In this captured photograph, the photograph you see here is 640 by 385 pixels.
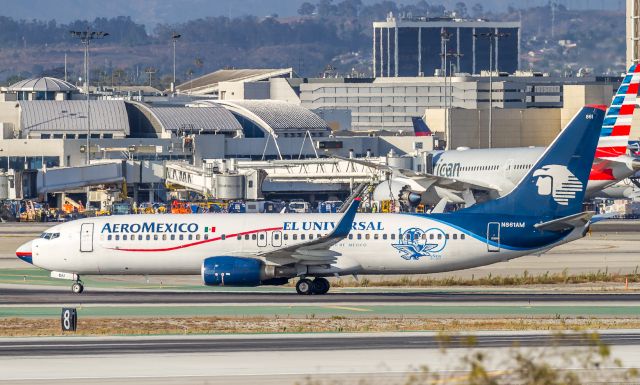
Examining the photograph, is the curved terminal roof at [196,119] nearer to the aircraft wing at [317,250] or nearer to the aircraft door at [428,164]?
the aircraft door at [428,164]

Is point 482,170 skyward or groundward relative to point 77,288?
skyward

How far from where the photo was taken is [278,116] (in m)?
153

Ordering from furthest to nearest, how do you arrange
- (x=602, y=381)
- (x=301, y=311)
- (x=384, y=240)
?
1. (x=384, y=240)
2. (x=301, y=311)
3. (x=602, y=381)

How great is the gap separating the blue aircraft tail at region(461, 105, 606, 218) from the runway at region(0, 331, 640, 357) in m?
13.8

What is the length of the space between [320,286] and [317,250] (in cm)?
169

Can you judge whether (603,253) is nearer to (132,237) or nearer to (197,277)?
(197,277)

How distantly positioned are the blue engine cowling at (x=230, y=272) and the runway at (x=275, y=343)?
12044mm

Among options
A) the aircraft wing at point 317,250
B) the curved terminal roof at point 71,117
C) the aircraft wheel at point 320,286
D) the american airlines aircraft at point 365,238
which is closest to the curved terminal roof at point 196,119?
the curved terminal roof at point 71,117

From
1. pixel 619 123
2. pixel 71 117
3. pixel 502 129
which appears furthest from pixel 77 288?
pixel 502 129

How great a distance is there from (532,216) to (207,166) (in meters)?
63.7

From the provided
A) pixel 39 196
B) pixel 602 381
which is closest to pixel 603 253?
pixel 602 381

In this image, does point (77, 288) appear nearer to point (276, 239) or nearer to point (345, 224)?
point (276, 239)

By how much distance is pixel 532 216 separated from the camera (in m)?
58.0

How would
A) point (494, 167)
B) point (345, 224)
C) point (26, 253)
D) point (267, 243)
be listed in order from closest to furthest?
1. point (345, 224)
2. point (267, 243)
3. point (26, 253)
4. point (494, 167)
